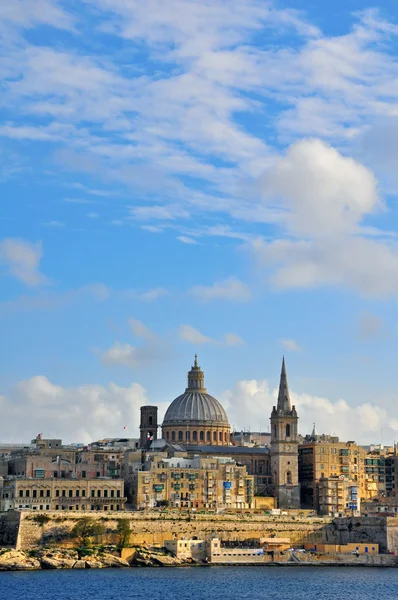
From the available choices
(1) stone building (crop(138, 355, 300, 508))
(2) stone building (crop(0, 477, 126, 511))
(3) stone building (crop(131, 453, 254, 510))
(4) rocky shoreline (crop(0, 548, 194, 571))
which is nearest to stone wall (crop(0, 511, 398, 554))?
(2) stone building (crop(0, 477, 126, 511))

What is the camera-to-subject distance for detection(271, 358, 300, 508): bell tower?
130 metres

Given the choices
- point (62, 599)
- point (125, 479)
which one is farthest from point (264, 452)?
point (62, 599)

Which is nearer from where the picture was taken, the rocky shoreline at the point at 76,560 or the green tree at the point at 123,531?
the rocky shoreline at the point at 76,560

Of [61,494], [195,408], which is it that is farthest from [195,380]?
[61,494]

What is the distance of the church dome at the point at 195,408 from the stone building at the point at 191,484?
48.8 ft

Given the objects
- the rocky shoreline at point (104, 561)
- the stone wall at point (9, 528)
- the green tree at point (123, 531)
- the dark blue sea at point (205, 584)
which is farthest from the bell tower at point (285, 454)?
the stone wall at point (9, 528)

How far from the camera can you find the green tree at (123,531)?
350 ft

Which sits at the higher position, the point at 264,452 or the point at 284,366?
the point at 284,366

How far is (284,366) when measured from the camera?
137 metres

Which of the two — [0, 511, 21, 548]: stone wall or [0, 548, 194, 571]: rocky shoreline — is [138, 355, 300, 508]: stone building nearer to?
[0, 511, 21, 548]: stone wall

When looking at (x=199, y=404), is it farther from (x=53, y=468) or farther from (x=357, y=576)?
(x=357, y=576)

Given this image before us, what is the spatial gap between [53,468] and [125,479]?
7544 millimetres

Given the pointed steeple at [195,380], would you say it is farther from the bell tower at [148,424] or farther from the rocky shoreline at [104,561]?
the rocky shoreline at [104,561]

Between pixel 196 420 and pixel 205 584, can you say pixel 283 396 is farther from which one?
pixel 205 584
